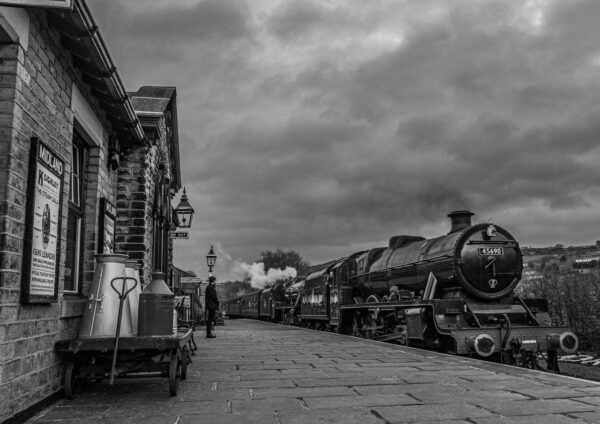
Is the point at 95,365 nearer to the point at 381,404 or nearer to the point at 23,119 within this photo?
the point at 23,119

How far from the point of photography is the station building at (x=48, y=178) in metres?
3.94

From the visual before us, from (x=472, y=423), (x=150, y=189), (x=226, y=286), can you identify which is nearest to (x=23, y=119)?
(x=472, y=423)

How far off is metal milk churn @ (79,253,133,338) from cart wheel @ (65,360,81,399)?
0.31 meters

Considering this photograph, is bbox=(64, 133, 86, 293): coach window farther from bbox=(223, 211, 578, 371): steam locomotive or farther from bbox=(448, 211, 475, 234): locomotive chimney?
bbox=(448, 211, 475, 234): locomotive chimney

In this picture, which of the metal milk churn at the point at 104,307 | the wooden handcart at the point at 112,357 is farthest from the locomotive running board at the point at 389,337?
the metal milk churn at the point at 104,307

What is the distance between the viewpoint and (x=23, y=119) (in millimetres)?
4211

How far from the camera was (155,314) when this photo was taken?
208 inches

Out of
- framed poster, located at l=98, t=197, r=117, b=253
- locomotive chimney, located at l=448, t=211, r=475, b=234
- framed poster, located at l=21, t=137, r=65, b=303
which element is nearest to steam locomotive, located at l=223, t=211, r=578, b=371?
locomotive chimney, located at l=448, t=211, r=475, b=234

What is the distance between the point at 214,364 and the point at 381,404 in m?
3.59

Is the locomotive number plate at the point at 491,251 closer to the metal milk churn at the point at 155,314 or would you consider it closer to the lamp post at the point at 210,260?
the metal milk churn at the point at 155,314

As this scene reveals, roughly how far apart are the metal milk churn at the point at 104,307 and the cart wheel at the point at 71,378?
31 centimetres

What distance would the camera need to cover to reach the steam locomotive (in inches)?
373

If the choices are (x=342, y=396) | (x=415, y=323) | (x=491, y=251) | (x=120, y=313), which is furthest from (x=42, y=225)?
(x=491, y=251)

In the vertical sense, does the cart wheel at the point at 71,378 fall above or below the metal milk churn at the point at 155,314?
below
